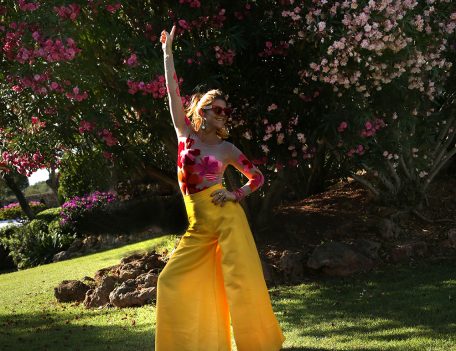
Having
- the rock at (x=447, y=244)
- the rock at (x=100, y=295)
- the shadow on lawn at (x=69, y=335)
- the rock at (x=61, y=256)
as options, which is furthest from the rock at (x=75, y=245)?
the rock at (x=447, y=244)

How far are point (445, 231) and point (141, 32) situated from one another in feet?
16.4

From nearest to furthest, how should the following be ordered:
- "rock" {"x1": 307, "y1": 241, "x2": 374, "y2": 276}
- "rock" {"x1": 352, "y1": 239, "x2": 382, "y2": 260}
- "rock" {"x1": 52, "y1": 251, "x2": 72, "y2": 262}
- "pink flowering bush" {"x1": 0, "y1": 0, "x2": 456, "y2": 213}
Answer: "pink flowering bush" {"x1": 0, "y1": 0, "x2": 456, "y2": 213} → "rock" {"x1": 307, "y1": 241, "x2": 374, "y2": 276} → "rock" {"x1": 352, "y1": 239, "x2": 382, "y2": 260} → "rock" {"x1": 52, "y1": 251, "x2": 72, "y2": 262}

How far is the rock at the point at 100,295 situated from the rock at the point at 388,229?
373 cm

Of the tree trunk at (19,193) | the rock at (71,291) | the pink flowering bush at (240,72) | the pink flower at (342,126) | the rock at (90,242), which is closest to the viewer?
the pink flowering bush at (240,72)

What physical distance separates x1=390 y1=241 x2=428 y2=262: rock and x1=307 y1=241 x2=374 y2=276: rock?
42 cm

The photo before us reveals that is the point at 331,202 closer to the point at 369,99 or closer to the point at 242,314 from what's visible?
the point at 369,99

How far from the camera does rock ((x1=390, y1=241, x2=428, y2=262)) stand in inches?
328

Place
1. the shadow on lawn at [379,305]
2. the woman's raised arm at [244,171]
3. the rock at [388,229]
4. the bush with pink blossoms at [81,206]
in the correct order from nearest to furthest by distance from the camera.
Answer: the woman's raised arm at [244,171], the shadow on lawn at [379,305], the rock at [388,229], the bush with pink blossoms at [81,206]

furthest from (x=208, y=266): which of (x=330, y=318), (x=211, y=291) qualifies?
(x=330, y=318)

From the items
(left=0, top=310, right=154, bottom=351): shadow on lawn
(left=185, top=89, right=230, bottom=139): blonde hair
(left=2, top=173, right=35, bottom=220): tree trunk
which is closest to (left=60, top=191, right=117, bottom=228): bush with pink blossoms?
(left=2, top=173, right=35, bottom=220): tree trunk

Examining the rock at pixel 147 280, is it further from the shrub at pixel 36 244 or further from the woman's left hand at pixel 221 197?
the shrub at pixel 36 244

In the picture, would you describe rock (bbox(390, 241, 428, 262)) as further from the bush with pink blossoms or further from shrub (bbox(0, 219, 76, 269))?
the bush with pink blossoms

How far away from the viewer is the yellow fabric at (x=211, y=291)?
15.2 feet

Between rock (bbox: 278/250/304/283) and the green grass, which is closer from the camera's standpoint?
the green grass
